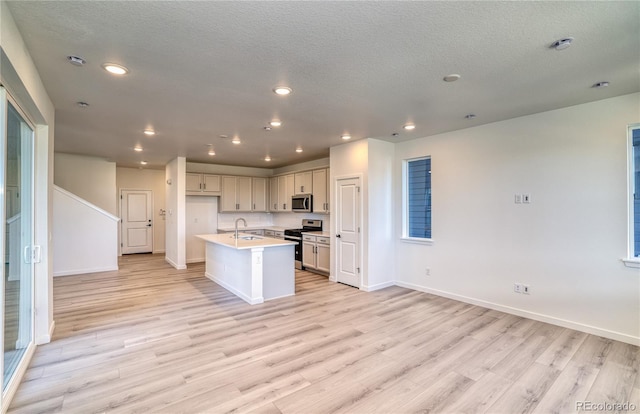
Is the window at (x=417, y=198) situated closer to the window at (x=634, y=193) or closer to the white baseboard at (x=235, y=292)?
the window at (x=634, y=193)

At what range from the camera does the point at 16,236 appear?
8.65 ft

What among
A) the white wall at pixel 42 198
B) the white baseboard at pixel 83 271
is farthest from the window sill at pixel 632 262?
the white baseboard at pixel 83 271

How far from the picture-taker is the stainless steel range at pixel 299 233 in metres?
7.17

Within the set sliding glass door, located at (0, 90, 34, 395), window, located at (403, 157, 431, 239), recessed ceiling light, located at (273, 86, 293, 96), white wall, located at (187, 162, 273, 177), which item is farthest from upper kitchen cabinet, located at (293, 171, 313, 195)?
sliding glass door, located at (0, 90, 34, 395)

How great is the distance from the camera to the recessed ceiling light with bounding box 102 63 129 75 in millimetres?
2514

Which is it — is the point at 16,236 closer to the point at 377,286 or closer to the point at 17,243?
the point at 17,243

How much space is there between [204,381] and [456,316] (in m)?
3.13

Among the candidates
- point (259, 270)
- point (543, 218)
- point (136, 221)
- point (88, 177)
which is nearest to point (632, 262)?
point (543, 218)

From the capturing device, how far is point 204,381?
2490mm

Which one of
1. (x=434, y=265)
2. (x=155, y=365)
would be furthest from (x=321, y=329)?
(x=434, y=265)

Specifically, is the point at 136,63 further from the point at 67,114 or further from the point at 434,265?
the point at 434,265

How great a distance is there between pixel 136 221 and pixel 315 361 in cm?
856

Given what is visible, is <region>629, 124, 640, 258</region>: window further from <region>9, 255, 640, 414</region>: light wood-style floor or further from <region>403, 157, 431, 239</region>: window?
<region>403, 157, 431, 239</region>: window

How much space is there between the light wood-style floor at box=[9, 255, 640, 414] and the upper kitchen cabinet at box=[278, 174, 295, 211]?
383 centimetres
